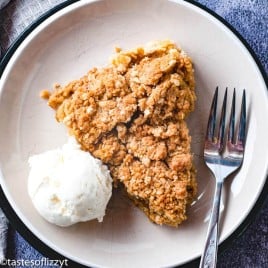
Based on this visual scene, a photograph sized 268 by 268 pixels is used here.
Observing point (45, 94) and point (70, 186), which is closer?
point (70, 186)

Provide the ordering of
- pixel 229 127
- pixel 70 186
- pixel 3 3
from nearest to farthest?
pixel 70 186 < pixel 229 127 < pixel 3 3

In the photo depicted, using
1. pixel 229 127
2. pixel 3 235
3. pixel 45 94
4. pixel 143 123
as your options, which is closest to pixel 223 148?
pixel 229 127

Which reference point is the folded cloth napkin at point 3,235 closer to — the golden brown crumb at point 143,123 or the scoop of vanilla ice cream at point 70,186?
the scoop of vanilla ice cream at point 70,186

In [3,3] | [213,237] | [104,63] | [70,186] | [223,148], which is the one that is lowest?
[213,237]

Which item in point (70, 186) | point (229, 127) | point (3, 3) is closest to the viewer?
point (70, 186)

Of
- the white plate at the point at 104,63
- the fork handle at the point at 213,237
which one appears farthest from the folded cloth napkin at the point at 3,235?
the fork handle at the point at 213,237

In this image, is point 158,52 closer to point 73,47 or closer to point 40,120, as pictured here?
point 73,47

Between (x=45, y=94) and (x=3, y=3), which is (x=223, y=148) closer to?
(x=45, y=94)
